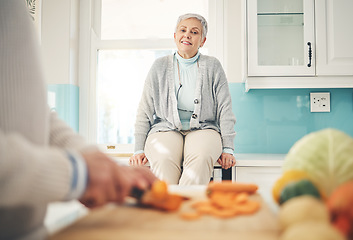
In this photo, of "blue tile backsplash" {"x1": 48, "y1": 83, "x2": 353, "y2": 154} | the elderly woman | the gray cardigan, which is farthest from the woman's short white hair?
"blue tile backsplash" {"x1": 48, "y1": 83, "x2": 353, "y2": 154}

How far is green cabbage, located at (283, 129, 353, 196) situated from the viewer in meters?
0.54

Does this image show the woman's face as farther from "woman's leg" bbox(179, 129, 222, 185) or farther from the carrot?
the carrot

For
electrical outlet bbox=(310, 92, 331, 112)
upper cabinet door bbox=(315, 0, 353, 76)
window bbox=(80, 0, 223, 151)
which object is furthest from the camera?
window bbox=(80, 0, 223, 151)

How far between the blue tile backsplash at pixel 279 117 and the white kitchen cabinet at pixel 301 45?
0.28 m

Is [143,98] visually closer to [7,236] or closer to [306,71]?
[306,71]

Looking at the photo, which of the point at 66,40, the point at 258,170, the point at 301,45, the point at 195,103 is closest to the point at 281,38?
the point at 301,45

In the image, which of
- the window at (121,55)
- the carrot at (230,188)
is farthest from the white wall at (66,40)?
the carrot at (230,188)

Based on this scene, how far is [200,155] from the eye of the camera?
166 cm

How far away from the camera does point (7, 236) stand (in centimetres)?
46

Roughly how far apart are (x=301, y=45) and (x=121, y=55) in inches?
52.3

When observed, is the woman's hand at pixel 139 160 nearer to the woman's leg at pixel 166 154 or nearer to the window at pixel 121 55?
the woman's leg at pixel 166 154

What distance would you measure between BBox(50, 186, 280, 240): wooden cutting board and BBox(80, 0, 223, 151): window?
77.4 inches

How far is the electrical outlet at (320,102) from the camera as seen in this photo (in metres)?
2.27

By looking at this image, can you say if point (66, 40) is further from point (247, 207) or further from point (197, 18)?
point (247, 207)
